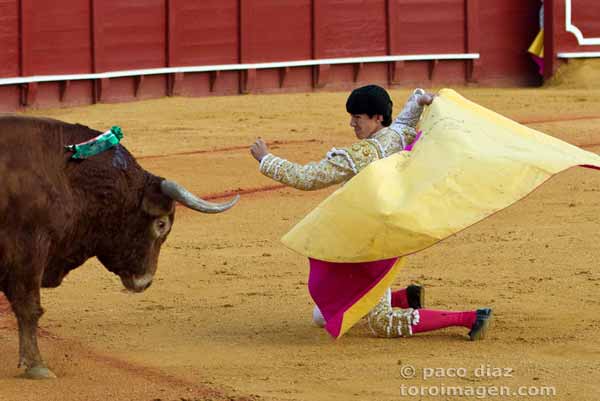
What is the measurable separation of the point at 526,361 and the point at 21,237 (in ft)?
5.69

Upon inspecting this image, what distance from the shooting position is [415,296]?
17.8 feet

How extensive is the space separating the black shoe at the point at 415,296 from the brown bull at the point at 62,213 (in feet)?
2.80

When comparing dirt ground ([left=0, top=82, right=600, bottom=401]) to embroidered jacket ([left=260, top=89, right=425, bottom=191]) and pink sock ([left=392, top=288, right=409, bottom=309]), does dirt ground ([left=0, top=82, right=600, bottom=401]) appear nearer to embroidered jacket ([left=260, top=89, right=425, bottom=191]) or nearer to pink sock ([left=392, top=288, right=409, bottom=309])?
pink sock ([left=392, top=288, right=409, bottom=309])

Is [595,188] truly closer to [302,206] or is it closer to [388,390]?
[302,206]

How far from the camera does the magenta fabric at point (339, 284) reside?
5.05 meters

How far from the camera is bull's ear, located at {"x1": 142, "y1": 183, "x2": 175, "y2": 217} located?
505 centimetres

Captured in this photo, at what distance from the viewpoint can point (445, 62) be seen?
49.8 feet

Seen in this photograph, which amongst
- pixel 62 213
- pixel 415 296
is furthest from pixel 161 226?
pixel 415 296

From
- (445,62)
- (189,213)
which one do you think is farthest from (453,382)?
(445,62)

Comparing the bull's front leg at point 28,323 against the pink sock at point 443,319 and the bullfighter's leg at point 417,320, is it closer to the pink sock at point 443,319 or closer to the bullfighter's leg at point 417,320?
the bullfighter's leg at point 417,320

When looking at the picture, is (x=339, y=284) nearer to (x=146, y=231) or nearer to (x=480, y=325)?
(x=480, y=325)

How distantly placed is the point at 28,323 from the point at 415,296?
151 cm

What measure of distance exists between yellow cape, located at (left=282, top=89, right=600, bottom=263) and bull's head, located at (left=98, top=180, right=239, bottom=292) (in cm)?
38

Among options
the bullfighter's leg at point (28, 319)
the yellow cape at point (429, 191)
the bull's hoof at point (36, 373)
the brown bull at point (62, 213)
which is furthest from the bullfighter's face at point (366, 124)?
the bull's hoof at point (36, 373)
